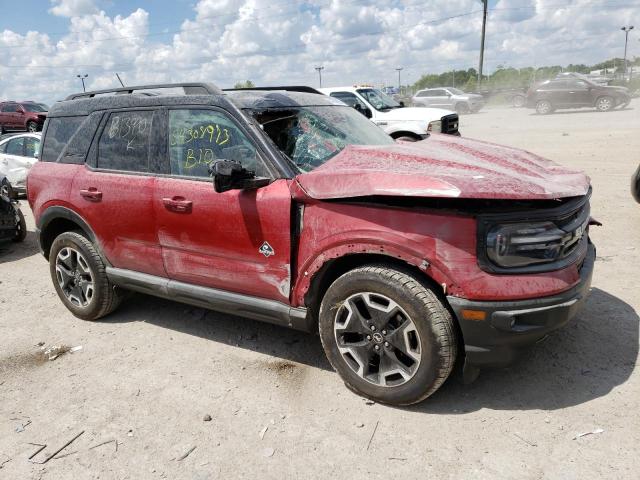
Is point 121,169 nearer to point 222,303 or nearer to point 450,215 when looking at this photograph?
point 222,303

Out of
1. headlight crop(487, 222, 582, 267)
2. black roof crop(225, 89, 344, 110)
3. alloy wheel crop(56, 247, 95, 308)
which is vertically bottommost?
alloy wheel crop(56, 247, 95, 308)

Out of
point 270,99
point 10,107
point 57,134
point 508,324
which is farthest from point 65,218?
point 10,107

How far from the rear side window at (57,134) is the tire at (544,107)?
81.9ft

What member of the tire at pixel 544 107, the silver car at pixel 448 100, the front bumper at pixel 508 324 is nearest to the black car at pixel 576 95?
the tire at pixel 544 107

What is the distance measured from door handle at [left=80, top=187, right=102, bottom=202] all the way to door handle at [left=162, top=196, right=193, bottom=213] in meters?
0.77

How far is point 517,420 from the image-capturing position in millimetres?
2789

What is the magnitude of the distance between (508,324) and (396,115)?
8794 mm

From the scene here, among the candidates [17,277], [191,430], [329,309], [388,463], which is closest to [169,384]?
[191,430]

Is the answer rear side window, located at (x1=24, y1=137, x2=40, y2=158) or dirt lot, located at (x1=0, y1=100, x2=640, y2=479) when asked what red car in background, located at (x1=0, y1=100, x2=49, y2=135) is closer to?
rear side window, located at (x1=24, y1=137, x2=40, y2=158)

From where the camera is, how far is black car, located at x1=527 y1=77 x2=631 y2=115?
23141 millimetres

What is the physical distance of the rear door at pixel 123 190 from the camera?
12.4 ft

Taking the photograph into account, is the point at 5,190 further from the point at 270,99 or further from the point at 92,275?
the point at 270,99

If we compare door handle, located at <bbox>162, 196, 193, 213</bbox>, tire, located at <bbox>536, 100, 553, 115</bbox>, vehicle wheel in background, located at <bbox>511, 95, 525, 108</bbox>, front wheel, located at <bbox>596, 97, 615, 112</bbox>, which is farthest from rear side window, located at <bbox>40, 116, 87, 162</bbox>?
vehicle wheel in background, located at <bbox>511, 95, 525, 108</bbox>

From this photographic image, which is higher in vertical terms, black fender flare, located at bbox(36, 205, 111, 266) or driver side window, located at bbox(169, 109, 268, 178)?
driver side window, located at bbox(169, 109, 268, 178)
